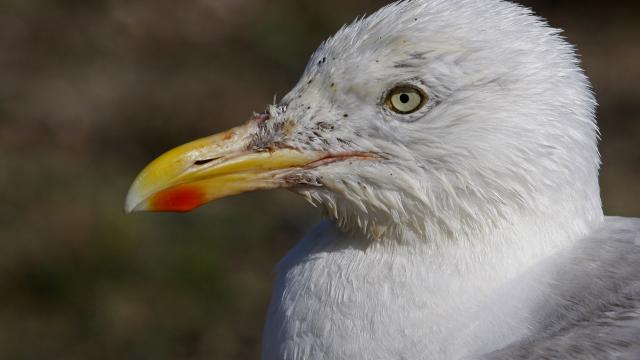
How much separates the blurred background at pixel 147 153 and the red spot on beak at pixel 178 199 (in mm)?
3495

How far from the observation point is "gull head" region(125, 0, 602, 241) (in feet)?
11.6

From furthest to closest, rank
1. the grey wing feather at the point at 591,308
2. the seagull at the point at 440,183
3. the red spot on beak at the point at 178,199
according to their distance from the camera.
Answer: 1. the red spot on beak at the point at 178,199
2. the seagull at the point at 440,183
3. the grey wing feather at the point at 591,308

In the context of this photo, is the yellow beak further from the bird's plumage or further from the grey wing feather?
the grey wing feather

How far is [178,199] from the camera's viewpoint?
12.2ft

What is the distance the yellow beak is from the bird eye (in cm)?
30

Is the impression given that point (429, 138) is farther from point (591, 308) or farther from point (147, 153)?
point (147, 153)

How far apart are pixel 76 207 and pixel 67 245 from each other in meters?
0.43

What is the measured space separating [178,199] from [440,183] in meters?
0.89

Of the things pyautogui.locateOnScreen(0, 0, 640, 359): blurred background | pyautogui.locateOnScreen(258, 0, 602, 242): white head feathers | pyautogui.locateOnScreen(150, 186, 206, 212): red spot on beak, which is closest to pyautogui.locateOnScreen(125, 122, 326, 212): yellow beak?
pyautogui.locateOnScreen(150, 186, 206, 212): red spot on beak

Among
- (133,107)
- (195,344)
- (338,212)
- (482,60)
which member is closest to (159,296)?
(195,344)

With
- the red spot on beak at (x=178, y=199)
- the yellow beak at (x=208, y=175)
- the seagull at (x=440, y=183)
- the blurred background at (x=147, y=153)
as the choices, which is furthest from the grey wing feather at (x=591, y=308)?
the blurred background at (x=147, y=153)

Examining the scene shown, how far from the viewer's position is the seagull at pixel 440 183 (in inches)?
138

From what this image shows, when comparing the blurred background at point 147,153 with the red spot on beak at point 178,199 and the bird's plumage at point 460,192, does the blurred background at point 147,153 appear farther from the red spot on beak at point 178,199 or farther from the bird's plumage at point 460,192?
the bird's plumage at point 460,192

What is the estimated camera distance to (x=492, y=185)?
3.53 m
